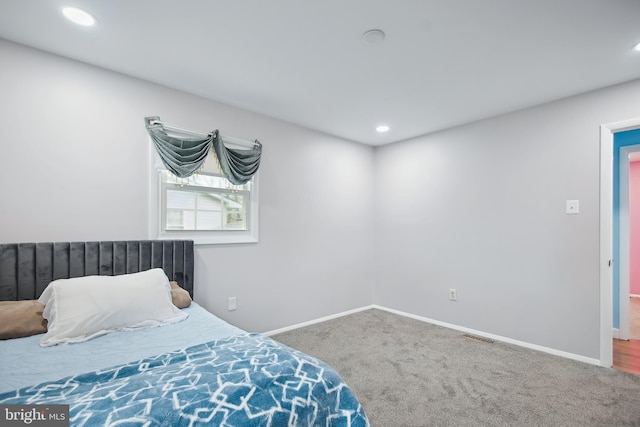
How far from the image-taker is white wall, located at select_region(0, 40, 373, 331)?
6.68ft

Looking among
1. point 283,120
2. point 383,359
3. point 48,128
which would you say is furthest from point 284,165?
point 383,359

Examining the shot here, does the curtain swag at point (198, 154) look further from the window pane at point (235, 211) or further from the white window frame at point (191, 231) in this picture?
the window pane at point (235, 211)

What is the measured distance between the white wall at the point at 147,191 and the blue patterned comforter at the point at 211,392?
1.45 m

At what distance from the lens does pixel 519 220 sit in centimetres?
304

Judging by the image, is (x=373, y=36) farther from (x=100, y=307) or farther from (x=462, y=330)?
(x=462, y=330)

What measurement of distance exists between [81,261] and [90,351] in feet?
2.98

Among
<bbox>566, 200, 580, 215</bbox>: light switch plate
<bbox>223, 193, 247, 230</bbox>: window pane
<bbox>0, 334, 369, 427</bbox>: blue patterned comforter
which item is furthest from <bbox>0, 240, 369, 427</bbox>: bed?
<bbox>566, 200, 580, 215</bbox>: light switch plate

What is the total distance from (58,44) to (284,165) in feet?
6.69

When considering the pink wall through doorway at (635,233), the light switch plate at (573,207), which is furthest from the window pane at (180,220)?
the pink wall through doorway at (635,233)

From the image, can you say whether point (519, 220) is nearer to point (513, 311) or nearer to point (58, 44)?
point (513, 311)

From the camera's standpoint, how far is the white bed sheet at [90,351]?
4.11 ft

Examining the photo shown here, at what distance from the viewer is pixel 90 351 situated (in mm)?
1473

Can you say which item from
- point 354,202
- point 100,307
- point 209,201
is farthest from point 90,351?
point 354,202

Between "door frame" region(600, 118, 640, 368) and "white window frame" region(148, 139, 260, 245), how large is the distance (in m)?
3.10
